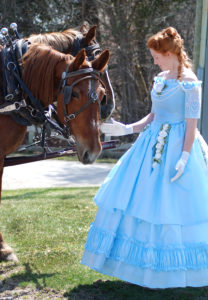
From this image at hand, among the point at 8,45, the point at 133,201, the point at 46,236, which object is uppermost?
the point at 8,45

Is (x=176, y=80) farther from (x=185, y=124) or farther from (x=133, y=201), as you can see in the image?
(x=133, y=201)

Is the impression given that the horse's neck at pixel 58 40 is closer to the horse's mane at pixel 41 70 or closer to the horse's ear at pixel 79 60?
the horse's mane at pixel 41 70

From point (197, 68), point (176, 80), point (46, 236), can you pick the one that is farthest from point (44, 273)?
point (197, 68)

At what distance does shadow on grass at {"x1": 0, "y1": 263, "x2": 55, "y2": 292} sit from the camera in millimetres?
3045

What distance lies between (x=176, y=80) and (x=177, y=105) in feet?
0.55

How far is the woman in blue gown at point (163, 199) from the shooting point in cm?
262

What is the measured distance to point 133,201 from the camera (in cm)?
274

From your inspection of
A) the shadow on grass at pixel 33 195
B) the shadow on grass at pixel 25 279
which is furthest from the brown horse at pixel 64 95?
the shadow on grass at pixel 33 195

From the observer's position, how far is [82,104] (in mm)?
2801

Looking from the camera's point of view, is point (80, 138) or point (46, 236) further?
point (46, 236)

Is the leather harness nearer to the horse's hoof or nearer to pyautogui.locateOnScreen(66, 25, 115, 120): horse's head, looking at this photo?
pyautogui.locateOnScreen(66, 25, 115, 120): horse's head

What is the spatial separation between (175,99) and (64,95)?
2.45 ft

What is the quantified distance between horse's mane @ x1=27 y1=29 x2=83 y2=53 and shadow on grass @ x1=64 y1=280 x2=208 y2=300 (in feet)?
6.02

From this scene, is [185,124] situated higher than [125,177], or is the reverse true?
[185,124]
